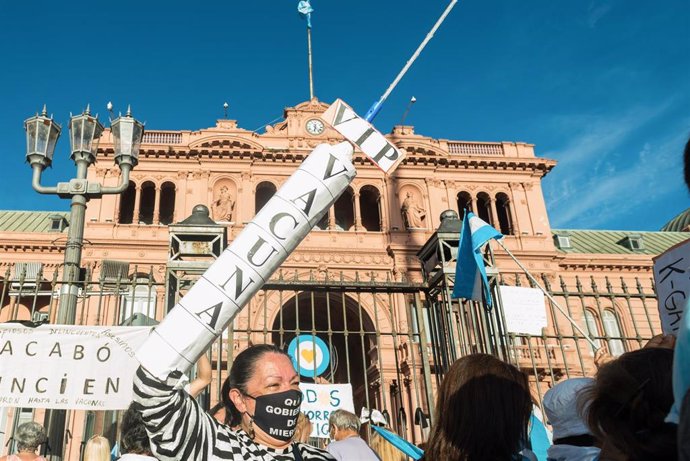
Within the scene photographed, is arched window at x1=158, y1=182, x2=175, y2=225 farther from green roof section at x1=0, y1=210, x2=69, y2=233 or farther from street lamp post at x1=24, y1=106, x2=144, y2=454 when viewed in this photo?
street lamp post at x1=24, y1=106, x2=144, y2=454

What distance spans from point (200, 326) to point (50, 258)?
2374 cm

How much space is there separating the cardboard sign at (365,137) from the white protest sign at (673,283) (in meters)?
4.34

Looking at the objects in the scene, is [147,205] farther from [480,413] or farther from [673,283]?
[480,413]

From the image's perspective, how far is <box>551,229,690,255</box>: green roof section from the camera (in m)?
29.5

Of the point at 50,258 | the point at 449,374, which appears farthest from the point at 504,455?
the point at 50,258

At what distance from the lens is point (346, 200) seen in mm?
25344

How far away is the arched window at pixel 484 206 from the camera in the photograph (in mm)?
25188

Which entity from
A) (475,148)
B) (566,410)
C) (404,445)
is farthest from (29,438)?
(475,148)

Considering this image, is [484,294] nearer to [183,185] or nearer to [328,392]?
[328,392]

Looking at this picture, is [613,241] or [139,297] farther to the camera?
[613,241]

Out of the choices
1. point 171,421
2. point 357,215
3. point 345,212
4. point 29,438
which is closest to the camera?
point 171,421

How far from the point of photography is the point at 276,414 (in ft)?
8.17

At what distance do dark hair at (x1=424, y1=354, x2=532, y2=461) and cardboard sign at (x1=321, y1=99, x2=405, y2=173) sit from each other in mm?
1362

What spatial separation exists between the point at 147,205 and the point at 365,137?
903 inches
